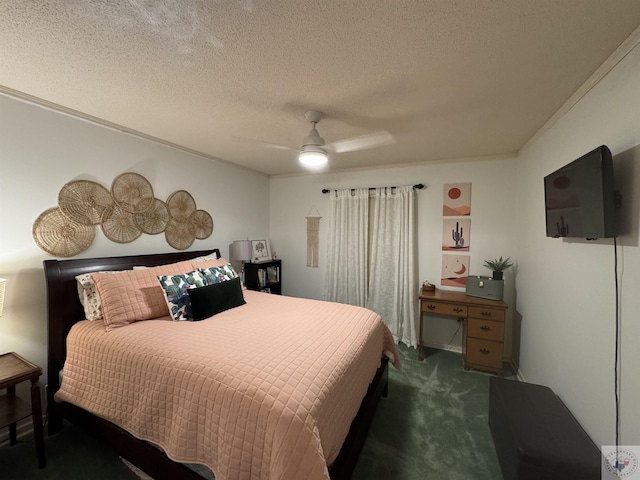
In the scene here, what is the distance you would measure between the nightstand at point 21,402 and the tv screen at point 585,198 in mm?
3168

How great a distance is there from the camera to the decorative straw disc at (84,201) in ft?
6.64

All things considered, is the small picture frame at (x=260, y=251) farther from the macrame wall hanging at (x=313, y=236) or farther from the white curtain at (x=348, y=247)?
the white curtain at (x=348, y=247)

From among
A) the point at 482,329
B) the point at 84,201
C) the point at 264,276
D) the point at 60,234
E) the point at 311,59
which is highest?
the point at 311,59

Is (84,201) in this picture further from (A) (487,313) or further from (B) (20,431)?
(A) (487,313)

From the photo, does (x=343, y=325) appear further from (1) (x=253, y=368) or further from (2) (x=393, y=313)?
(2) (x=393, y=313)

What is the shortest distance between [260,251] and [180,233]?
4.11ft

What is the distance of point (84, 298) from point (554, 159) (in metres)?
3.69

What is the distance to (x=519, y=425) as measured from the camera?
4.77ft

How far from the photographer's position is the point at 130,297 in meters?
1.92

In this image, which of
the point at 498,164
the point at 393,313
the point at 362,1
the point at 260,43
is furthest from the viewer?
the point at 393,313

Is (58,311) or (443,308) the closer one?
(58,311)

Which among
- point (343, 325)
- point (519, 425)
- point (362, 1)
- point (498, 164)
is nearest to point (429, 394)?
point (519, 425)

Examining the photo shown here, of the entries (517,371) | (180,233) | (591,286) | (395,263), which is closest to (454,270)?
(395,263)

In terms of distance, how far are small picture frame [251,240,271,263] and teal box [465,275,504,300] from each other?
2.72 m
